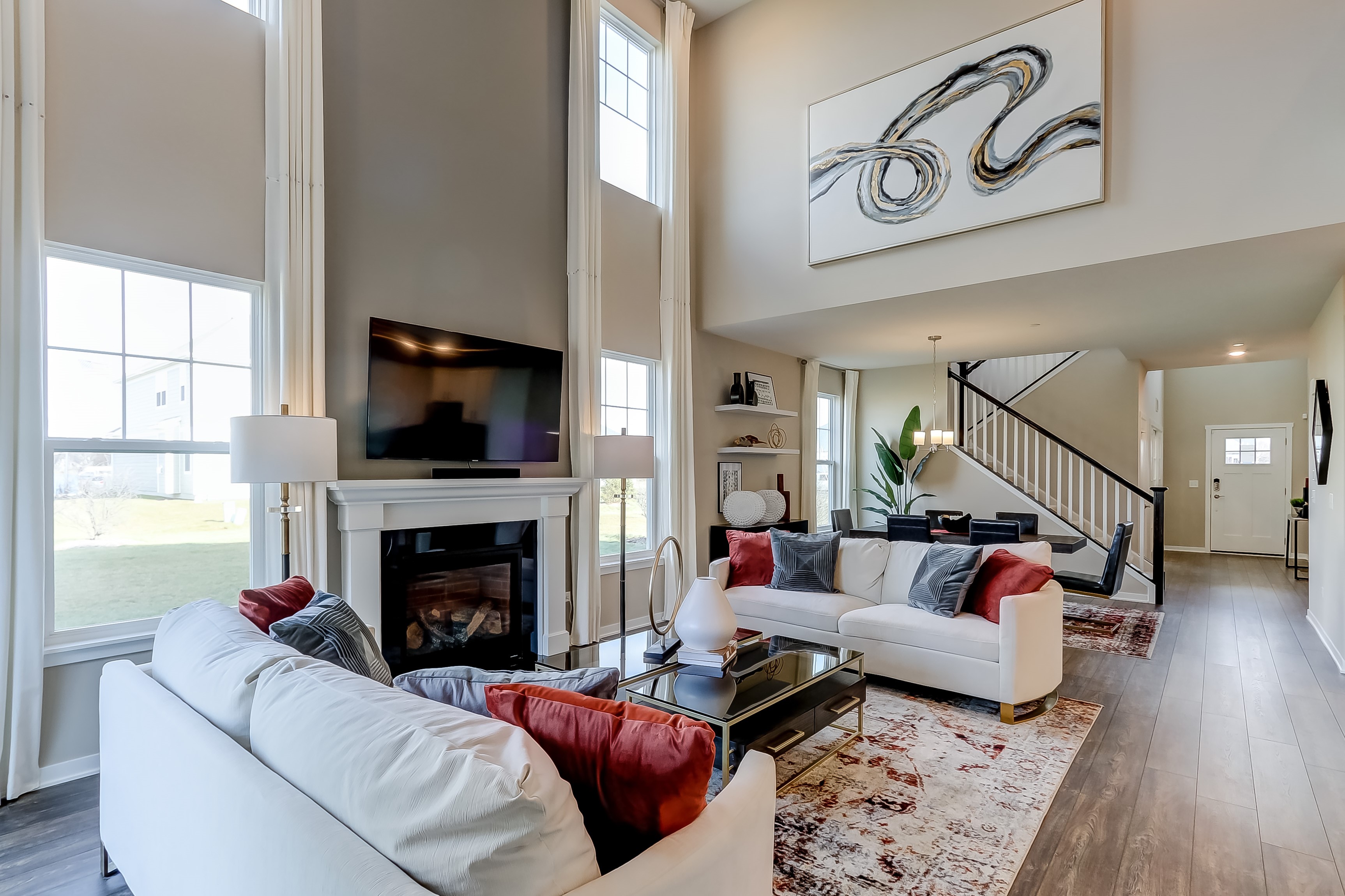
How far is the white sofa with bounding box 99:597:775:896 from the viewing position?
1.00 metres

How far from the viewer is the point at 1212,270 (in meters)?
4.07

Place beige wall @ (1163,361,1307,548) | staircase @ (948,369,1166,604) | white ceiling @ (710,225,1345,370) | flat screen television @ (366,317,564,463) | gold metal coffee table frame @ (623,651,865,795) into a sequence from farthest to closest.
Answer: beige wall @ (1163,361,1307,548)
staircase @ (948,369,1166,604)
white ceiling @ (710,225,1345,370)
flat screen television @ (366,317,564,463)
gold metal coffee table frame @ (623,651,865,795)

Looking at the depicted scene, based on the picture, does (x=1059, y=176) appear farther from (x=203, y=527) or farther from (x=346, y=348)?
(x=203, y=527)

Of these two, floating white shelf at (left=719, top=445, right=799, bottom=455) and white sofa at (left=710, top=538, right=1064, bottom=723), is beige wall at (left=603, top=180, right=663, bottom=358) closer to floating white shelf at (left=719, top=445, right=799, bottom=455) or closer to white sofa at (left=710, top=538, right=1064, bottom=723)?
floating white shelf at (left=719, top=445, right=799, bottom=455)

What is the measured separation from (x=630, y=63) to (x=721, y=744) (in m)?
5.39

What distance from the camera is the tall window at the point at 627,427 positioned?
528cm

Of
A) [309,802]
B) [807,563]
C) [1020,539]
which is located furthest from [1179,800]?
[1020,539]

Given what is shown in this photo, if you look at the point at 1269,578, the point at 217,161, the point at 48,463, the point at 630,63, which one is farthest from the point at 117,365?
the point at 1269,578

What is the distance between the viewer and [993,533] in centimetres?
526

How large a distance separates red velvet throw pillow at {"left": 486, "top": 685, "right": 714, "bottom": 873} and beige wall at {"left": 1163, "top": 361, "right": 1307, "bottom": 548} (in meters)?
10.9

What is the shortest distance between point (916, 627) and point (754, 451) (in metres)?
2.86

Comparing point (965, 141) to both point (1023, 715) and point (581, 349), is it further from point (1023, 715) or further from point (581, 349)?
point (1023, 715)

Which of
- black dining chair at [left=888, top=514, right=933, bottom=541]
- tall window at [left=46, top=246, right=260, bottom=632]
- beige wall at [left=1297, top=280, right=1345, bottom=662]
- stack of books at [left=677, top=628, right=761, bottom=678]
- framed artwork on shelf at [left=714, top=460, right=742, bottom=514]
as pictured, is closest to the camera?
tall window at [left=46, top=246, right=260, bottom=632]

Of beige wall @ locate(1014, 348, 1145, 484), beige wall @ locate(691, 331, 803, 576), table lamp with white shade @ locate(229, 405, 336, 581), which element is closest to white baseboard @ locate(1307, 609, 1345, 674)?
beige wall @ locate(1014, 348, 1145, 484)
